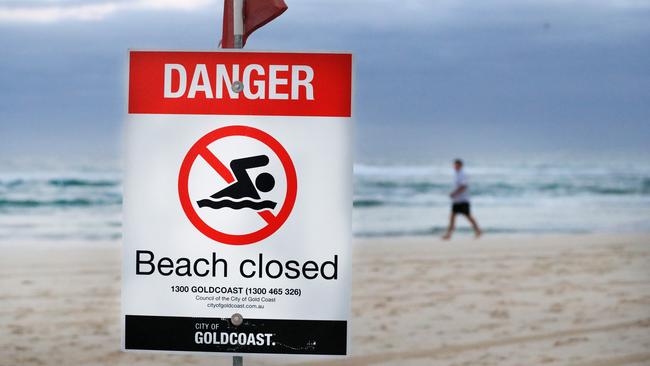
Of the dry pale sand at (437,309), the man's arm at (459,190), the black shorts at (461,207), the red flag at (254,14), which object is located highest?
the red flag at (254,14)

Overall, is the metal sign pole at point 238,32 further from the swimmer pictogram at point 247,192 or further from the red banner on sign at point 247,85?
the swimmer pictogram at point 247,192

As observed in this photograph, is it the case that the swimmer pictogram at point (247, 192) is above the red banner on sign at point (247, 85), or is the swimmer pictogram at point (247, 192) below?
below

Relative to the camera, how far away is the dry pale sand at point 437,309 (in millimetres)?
6477

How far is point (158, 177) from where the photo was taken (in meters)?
2.23

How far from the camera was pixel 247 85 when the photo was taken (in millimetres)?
2229

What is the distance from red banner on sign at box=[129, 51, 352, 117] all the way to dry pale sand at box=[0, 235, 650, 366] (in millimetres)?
3438

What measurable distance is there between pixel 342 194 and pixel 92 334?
17.9 ft

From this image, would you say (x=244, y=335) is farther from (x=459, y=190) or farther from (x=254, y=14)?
(x=459, y=190)

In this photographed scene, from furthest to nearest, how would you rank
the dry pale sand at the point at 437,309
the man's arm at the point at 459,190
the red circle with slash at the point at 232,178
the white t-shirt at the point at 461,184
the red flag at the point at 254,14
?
the man's arm at the point at 459,190, the white t-shirt at the point at 461,184, the dry pale sand at the point at 437,309, the red flag at the point at 254,14, the red circle with slash at the point at 232,178

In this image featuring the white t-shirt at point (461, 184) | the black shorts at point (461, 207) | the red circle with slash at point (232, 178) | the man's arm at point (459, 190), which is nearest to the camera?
the red circle with slash at point (232, 178)

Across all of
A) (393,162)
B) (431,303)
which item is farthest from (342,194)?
(393,162)

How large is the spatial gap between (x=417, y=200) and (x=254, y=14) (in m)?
23.6

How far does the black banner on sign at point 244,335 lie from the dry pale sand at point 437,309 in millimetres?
3214

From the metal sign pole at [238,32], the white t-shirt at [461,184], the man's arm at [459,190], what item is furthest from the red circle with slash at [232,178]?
Answer: the man's arm at [459,190]
